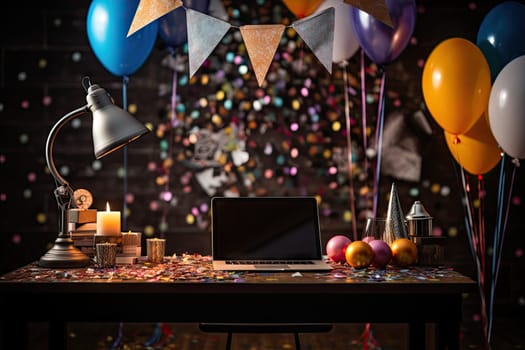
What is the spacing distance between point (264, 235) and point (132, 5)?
4.73 ft

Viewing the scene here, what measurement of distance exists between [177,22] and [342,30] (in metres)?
0.82

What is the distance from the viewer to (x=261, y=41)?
91.7 inches

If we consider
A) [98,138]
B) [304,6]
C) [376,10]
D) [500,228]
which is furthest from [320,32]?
[500,228]

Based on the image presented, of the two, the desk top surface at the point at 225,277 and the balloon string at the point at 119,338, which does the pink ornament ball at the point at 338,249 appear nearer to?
the desk top surface at the point at 225,277

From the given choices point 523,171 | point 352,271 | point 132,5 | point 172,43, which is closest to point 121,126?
point 352,271

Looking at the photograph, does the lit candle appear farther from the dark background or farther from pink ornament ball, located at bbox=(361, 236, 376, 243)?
the dark background

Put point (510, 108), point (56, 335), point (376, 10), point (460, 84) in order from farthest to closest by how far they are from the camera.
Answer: point (460, 84) < point (510, 108) < point (376, 10) < point (56, 335)

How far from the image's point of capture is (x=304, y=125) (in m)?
3.55

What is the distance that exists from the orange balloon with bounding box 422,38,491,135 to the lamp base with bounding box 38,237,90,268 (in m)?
1.68

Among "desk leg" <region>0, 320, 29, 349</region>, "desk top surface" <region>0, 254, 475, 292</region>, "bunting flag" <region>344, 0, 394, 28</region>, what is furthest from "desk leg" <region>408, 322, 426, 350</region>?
"desk leg" <region>0, 320, 29, 349</region>

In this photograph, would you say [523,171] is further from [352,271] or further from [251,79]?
[352,271]

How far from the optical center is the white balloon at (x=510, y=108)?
2494mm

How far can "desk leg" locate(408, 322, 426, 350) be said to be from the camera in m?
2.04

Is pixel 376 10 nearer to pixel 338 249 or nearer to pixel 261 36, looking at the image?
pixel 261 36
